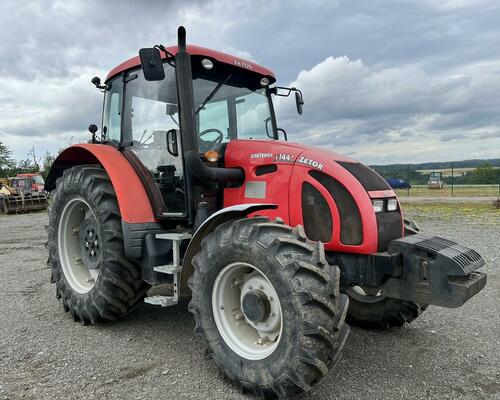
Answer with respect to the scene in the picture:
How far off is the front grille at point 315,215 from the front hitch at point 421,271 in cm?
20

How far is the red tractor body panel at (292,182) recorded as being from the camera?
3.11m

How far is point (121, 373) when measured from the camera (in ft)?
10.9

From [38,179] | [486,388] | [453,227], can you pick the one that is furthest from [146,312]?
[38,179]

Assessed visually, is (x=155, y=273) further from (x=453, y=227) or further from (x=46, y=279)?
(x=453, y=227)

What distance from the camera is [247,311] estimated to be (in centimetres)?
309

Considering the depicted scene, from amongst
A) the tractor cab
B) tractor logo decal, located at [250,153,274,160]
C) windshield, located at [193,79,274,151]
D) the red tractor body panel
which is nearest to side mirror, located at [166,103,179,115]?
the tractor cab

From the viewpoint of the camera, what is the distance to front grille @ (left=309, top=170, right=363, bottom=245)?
310cm

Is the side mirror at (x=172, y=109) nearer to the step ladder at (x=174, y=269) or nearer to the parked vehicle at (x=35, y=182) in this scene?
the step ladder at (x=174, y=269)

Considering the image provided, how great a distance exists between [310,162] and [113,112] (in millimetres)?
2507

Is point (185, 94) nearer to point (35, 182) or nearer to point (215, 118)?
point (215, 118)

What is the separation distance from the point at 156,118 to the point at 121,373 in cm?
231

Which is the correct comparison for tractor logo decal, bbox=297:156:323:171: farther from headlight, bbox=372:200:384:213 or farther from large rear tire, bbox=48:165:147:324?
large rear tire, bbox=48:165:147:324

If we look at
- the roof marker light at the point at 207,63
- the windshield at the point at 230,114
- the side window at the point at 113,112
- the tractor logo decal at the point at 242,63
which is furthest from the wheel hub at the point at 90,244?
the tractor logo decal at the point at 242,63

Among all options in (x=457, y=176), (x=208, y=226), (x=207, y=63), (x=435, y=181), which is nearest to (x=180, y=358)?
(x=208, y=226)
